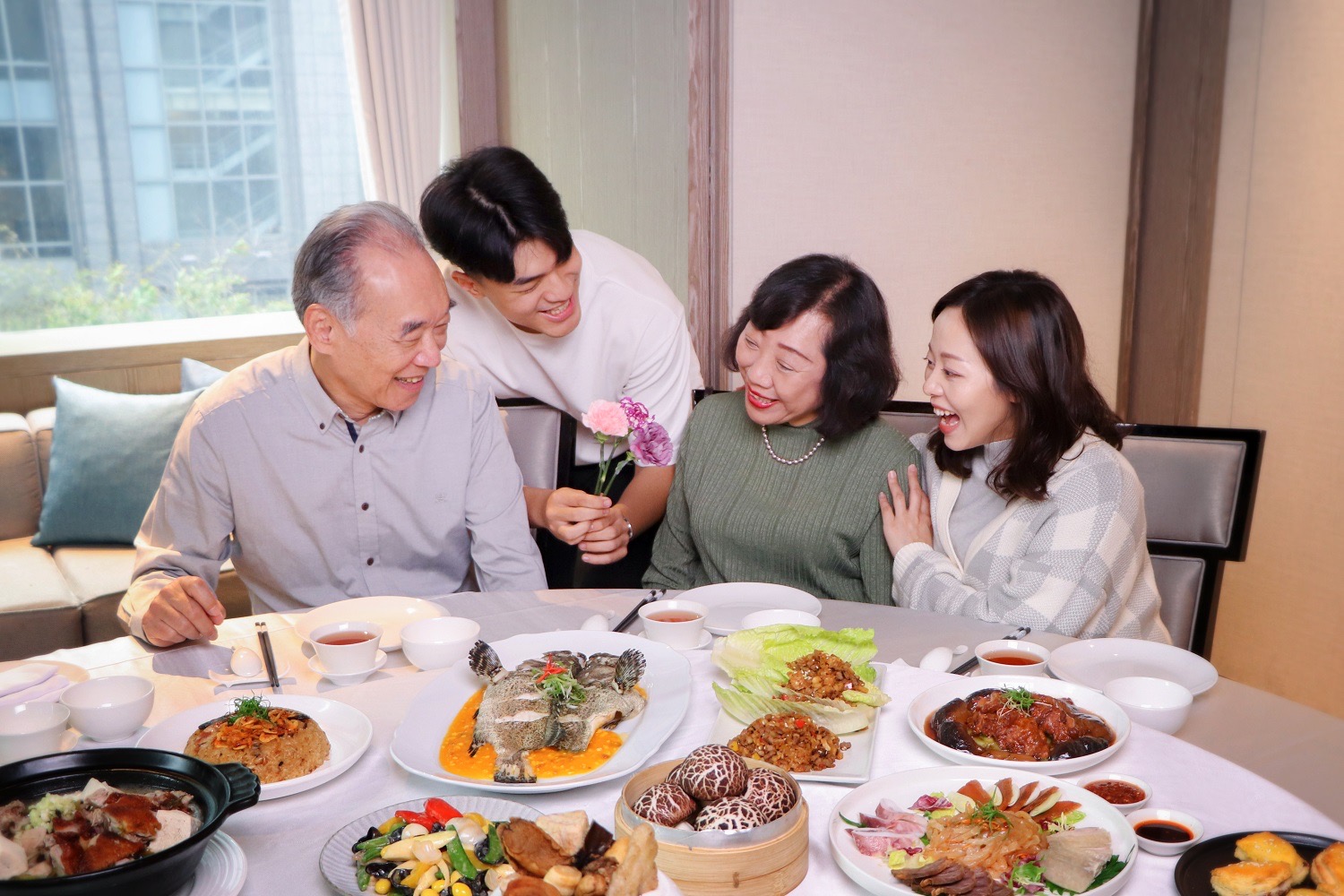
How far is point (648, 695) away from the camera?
132 centimetres

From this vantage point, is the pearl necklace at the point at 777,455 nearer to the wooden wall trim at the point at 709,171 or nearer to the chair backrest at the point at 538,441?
the chair backrest at the point at 538,441

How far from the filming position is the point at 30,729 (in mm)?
1219

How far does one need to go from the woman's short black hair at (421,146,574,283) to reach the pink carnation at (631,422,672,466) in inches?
19.0

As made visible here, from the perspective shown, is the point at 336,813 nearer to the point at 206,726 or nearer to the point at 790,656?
the point at 206,726

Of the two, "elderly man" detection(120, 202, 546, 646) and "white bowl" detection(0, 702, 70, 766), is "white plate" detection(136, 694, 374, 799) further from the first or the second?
"elderly man" detection(120, 202, 546, 646)

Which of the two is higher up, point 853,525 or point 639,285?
point 639,285

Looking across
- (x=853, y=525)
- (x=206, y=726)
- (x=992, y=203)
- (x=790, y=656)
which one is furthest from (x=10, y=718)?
(x=992, y=203)

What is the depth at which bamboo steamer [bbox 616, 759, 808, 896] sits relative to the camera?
0.90 m

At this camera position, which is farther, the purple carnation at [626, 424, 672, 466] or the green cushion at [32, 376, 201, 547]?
the green cushion at [32, 376, 201, 547]

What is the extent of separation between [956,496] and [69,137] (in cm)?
342

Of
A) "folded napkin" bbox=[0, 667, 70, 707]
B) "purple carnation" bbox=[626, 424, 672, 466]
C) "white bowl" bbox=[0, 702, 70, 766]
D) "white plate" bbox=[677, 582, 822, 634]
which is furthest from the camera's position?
"purple carnation" bbox=[626, 424, 672, 466]

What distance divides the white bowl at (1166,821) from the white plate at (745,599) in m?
0.69

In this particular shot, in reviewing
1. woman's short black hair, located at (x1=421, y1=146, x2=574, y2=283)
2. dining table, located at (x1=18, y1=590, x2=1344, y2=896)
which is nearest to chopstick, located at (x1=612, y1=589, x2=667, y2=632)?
dining table, located at (x1=18, y1=590, x2=1344, y2=896)

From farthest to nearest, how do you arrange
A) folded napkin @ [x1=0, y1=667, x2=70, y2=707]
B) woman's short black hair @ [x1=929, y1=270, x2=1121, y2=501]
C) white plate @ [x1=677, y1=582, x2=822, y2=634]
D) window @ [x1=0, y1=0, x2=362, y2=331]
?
window @ [x1=0, y1=0, x2=362, y2=331] < woman's short black hair @ [x1=929, y1=270, x2=1121, y2=501] < white plate @ [x1=677, y1=582, x2=822, y2=634] < folded napkin @ [x1=0, y1=667, x2=70, y2=707]
